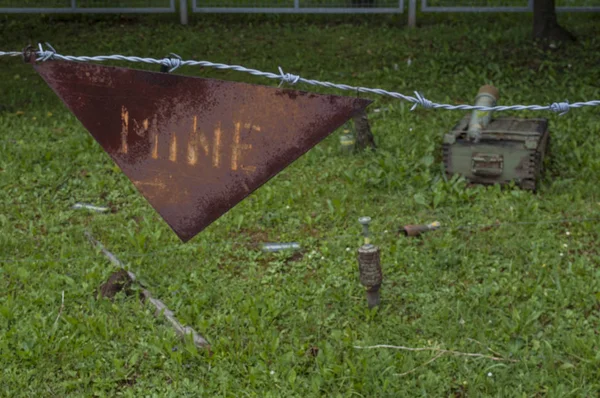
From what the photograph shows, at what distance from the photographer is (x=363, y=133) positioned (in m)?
7.22

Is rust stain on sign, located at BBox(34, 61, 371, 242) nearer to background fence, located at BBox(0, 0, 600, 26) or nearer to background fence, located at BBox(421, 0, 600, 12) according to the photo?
background fence, located at BBox(0, 0, 600, 26)

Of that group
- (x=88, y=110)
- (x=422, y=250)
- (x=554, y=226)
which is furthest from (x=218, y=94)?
(x=554, y=226)

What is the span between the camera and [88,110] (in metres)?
2.99

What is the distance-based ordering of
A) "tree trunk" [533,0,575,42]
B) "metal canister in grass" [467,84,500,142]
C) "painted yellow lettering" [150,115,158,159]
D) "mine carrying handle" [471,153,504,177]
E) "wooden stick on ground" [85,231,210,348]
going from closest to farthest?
"painted yellow lettering" [150,115,158,159] → "wooden stick on ground" [85,231,210,348] → "mine carrying handle" [471,153,504,177] → "metal canister in grass" [467,84,500,142] → "tree trunk" [533,0,575,42]

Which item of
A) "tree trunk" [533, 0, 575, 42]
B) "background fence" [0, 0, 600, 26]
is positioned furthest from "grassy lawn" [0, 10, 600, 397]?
"background fence" [0, 0, 600, 26]

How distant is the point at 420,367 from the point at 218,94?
1898mm

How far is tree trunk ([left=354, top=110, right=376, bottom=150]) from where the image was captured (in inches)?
282

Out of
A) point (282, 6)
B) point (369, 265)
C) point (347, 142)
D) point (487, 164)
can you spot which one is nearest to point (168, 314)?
point (369, 265)

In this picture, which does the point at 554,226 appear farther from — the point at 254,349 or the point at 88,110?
the point at 88,110

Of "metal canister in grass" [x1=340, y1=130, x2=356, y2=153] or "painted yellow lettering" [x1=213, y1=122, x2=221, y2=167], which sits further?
"metal canister in grass" [x1=340, y1=130, x2=356, y2=153]

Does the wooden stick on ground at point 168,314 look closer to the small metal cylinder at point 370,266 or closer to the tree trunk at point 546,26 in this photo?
the small metal cylinder at point 370,266

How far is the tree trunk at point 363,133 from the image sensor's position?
7.15 meters

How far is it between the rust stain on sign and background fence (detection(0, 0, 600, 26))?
9.72 metres

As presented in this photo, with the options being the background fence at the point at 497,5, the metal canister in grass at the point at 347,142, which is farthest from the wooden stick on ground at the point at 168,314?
the background fence at the point at 497,5
